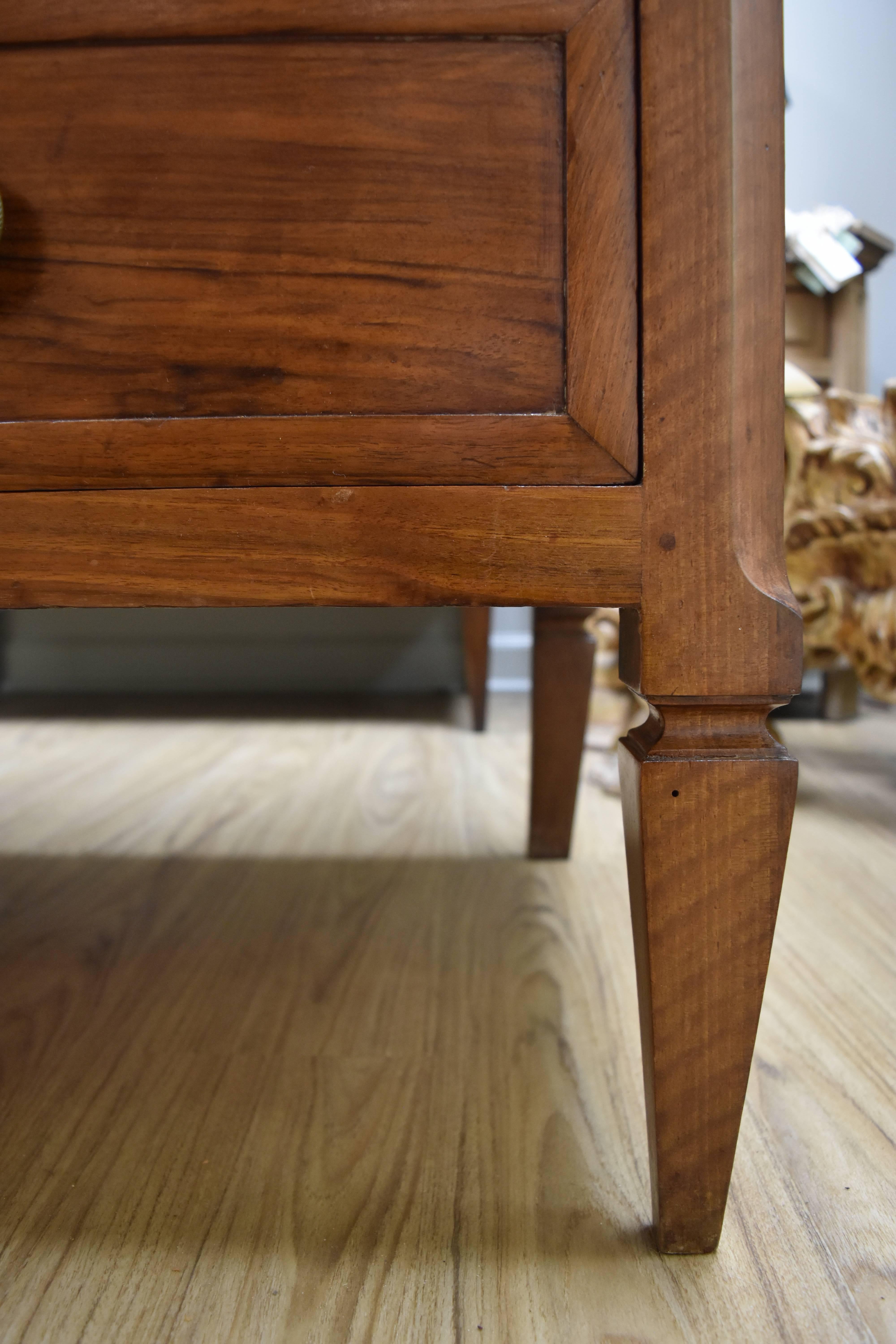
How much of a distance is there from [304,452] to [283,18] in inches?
5.7

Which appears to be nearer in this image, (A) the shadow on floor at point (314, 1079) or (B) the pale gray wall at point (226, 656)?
(A) the shadow on floor at point (314, 1079)

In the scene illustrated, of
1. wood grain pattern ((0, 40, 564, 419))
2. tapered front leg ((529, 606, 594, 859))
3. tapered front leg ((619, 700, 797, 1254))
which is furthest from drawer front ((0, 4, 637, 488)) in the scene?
tapered front leg ((529, 606, 594, 859))

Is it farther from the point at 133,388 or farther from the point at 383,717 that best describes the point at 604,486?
the point at 383,717

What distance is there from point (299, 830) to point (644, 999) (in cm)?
58

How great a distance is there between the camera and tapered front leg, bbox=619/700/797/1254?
304 millimetres

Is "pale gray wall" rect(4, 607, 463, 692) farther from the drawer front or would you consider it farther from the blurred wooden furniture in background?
the drawer front

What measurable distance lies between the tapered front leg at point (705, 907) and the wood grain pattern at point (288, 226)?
13cm

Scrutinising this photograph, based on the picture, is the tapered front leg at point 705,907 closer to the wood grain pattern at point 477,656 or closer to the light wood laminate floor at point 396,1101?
the light wood laminate floor at point 396,1101

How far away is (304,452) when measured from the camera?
31cm

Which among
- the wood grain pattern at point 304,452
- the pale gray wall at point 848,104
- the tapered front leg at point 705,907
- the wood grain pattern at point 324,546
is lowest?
the tapered front leg at point 705,907

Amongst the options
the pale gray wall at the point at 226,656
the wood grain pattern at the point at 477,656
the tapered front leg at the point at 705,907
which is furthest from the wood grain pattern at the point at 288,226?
the pale gray wall at the point at 226,656

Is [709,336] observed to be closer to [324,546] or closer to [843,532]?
[324,546]

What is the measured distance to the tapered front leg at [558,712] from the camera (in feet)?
2.37

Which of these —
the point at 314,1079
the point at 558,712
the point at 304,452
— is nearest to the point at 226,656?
the point at 558,712
